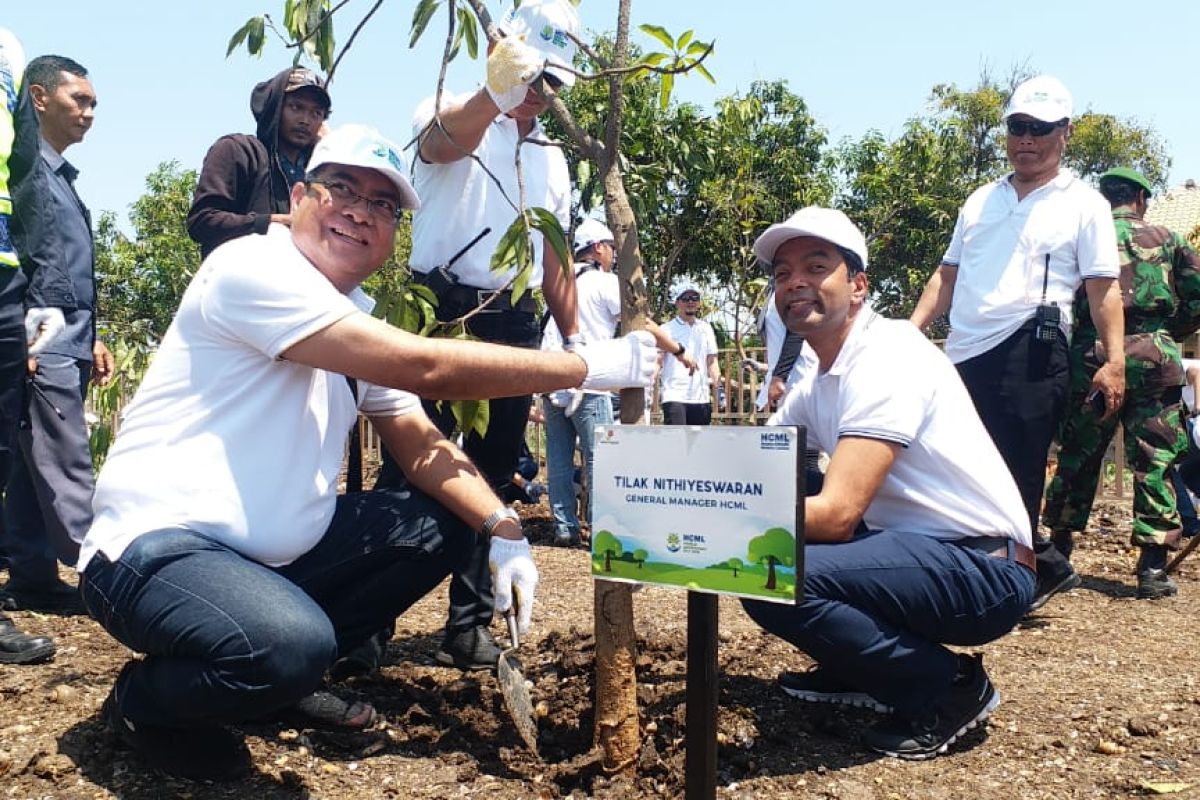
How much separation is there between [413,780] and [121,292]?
2121cm

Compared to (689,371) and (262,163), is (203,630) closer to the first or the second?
(262,163)

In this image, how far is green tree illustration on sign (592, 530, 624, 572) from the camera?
1812mm

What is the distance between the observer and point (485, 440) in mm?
2850

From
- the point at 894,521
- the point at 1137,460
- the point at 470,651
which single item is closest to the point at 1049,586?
the point at 1137,460

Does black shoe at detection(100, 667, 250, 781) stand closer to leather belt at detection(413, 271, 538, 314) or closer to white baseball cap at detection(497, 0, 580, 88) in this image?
leather belt at detection(413, 271, 538, 314)

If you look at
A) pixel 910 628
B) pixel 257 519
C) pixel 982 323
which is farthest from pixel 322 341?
pixel 982 323

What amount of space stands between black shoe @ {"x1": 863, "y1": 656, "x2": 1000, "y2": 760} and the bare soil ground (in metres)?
0.04

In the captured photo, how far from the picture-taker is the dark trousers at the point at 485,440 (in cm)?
277

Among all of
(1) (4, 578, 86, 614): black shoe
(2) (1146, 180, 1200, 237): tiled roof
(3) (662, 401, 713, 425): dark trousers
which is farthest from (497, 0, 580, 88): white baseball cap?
(2) (1146, 180, 1200, 237): tiled roof

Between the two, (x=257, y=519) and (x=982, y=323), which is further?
(x=982, y=323)

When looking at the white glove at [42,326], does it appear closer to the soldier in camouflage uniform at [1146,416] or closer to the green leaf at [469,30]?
the green leaf at [469,30]

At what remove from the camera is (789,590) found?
1606mm

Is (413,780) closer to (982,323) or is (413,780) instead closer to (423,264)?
(423,264)

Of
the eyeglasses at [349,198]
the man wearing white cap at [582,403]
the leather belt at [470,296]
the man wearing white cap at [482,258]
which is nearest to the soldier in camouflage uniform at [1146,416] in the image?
the man wearing white cap at [582,403]
